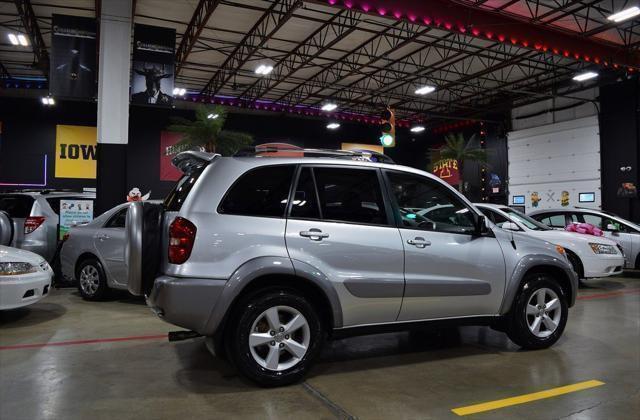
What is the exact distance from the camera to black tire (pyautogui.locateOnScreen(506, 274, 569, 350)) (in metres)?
4.34

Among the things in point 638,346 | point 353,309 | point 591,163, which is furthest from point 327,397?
point 591,163

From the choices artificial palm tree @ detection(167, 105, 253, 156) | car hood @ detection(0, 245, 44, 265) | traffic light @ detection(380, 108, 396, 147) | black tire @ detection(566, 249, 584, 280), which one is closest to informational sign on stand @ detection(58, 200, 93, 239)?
car hood @ detection(0, 245, 44, 265)

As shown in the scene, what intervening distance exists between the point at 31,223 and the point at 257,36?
10452mm

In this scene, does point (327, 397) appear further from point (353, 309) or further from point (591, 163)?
point (591, 163)

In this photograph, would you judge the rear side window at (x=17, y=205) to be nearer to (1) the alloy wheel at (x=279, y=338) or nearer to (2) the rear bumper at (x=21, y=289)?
(2) the rear bumper at (x=21, y=289)

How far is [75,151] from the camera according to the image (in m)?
21.2

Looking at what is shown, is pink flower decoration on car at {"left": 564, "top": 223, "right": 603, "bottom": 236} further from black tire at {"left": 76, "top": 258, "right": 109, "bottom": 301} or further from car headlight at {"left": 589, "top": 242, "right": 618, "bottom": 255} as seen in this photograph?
black tire at {"left": 76, "top": 258, "right": 109, "bottom": 301}

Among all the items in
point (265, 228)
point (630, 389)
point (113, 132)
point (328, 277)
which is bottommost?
point (630, 389)

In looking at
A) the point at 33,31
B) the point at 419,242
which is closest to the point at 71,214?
the point at 419,242

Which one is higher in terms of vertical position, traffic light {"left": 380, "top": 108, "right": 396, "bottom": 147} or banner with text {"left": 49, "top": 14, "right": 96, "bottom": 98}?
banner with text {"left": 49, "top": 14, "right": 96, "bottom": 98}

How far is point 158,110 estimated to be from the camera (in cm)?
2252

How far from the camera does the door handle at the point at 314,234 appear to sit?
3475mm

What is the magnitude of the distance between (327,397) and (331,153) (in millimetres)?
1911

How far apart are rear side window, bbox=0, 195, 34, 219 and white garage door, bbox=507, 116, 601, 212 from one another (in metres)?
19.9
